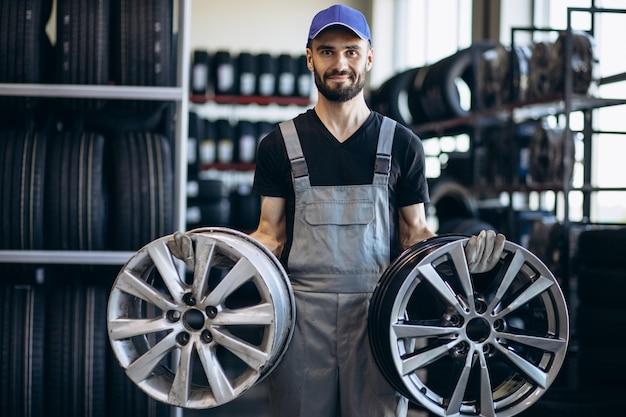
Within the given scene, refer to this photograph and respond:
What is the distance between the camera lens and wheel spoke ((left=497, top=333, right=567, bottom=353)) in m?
2.41

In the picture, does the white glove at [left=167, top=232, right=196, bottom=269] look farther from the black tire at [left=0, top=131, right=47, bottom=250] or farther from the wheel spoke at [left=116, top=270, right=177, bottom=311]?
the black tire at [left=0, top=131, right=47, bottom=250]

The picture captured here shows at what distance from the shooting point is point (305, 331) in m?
2.59

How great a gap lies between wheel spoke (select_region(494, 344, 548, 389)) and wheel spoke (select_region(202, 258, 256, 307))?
2.47 ft

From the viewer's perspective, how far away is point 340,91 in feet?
8.50

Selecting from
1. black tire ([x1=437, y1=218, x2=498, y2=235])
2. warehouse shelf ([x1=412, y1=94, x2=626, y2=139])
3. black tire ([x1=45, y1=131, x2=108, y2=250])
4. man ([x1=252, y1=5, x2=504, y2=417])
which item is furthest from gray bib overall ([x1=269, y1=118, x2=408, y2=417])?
black tire ([x1=437, y1=218, x2=498, y2=235])

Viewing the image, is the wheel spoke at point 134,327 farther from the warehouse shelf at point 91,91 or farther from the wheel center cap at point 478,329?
the warehouse shelf at point 91,91

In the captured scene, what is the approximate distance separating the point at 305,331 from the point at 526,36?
672cm

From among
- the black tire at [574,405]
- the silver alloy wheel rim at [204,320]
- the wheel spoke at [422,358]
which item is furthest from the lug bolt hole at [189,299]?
the black tire at [574,405]

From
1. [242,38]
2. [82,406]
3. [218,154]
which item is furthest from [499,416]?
[242,38]

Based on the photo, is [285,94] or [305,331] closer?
[305,331]

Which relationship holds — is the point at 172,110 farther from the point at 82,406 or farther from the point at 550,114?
the point at 550,114

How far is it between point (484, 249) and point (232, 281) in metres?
0.74

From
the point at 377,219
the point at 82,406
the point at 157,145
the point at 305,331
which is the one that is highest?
the point at 157,145

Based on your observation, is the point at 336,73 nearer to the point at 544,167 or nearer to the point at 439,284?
the point at 439,284
